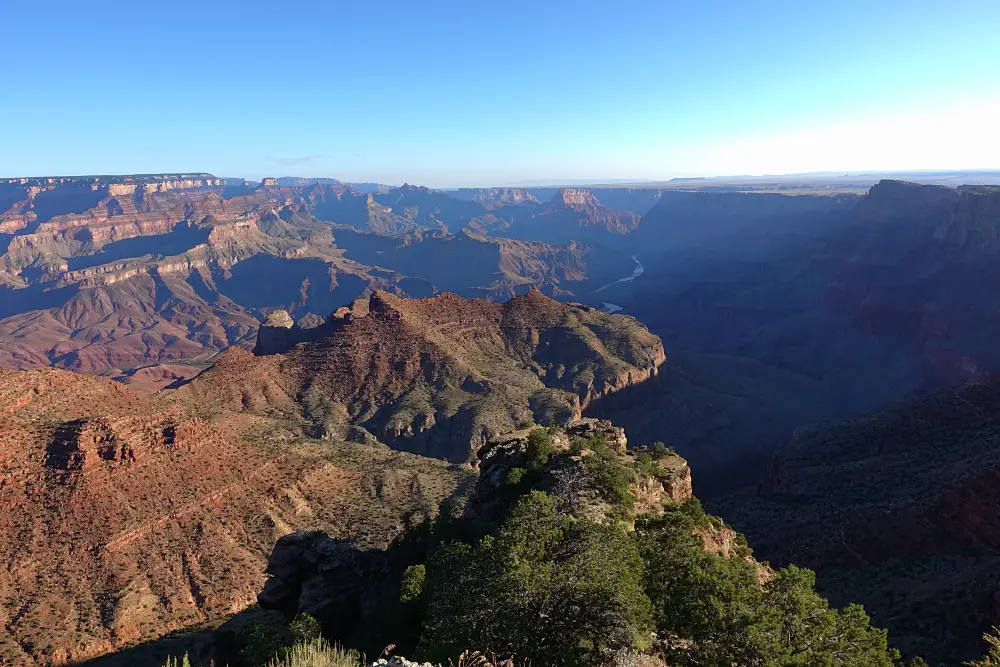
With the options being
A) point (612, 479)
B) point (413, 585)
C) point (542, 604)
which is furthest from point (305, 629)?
point (612, 479)

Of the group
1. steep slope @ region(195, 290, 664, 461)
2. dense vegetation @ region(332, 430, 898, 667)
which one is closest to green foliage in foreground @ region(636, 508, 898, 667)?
dense vegetation @ region(332, 430, 898, 667)

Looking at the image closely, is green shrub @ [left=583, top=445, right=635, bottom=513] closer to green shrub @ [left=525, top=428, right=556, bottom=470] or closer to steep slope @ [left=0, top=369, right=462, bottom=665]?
green shrub @ [left=525, top=428, right=556, bottom=470]

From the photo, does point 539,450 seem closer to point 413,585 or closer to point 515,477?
point 515,477

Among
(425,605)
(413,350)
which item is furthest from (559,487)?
(413,350)

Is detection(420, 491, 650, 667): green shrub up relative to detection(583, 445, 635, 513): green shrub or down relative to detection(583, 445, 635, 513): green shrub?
up

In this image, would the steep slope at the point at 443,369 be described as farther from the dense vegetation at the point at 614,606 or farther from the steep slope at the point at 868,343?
the dense vegetation at the point at 614,606

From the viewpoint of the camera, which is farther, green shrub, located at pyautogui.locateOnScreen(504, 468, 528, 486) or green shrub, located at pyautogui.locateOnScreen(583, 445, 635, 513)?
green shrub, located at pyautogui.locateOnScreen(504, 468, 528, 486)

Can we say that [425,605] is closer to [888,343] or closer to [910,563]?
[910,563]
